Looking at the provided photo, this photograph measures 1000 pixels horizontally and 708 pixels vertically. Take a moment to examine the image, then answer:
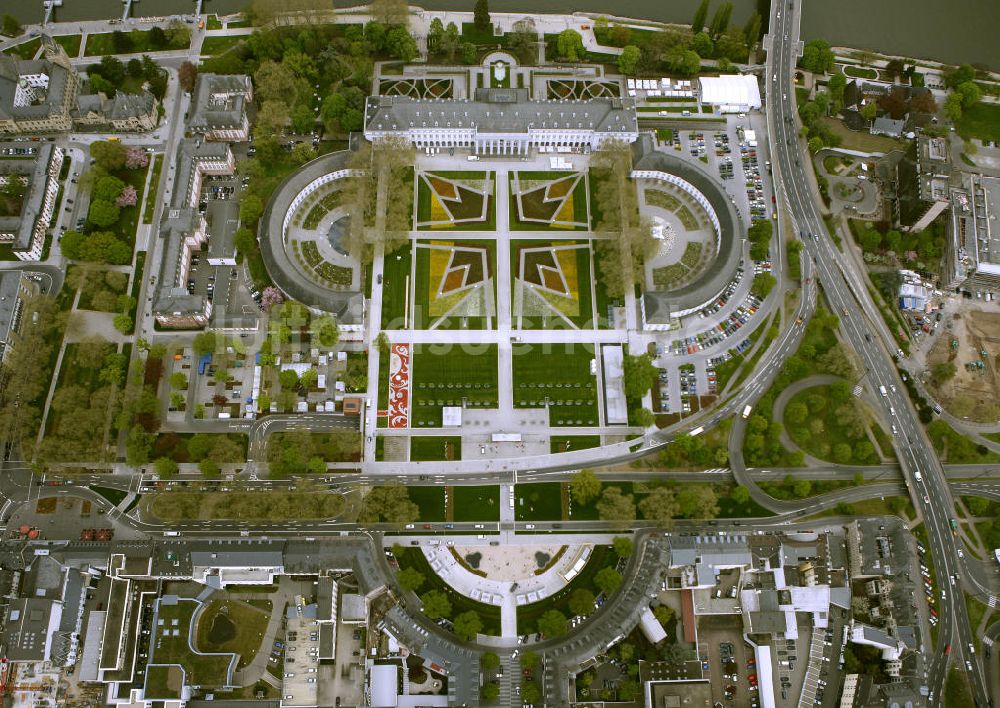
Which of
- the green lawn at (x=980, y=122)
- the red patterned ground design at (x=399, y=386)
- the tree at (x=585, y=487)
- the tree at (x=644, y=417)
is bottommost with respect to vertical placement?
the tree at (x=585, y=487)

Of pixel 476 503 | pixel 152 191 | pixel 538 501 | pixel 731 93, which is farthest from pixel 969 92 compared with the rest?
pixel 152 191

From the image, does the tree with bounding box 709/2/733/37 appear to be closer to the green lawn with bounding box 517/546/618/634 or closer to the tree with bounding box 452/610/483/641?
the green lawn with bounding box 517/546/618/634

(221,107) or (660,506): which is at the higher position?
(221,107)

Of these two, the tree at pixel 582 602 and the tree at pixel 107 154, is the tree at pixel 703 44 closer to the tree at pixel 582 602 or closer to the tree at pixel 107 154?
the tree at pixel 582 602

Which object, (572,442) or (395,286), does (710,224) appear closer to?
(572,442)

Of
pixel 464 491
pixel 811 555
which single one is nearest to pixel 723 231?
pixel 811 555

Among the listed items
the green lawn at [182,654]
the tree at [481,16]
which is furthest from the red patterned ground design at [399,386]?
the tree at [481,16]
